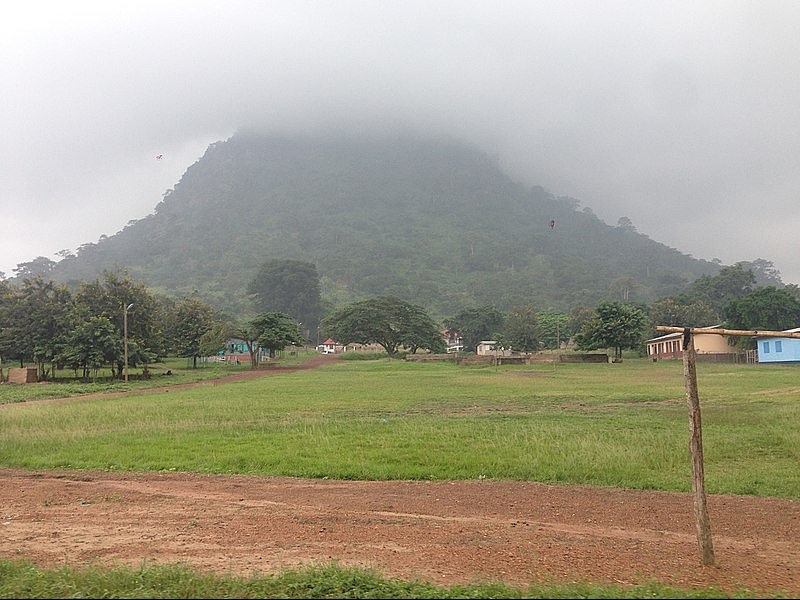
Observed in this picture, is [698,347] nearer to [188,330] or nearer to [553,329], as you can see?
[553,329]

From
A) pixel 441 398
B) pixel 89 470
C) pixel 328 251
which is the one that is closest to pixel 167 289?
pixel 328 251

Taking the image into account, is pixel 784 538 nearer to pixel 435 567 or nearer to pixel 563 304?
pixel 435 567

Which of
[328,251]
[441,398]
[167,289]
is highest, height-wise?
[328,251]

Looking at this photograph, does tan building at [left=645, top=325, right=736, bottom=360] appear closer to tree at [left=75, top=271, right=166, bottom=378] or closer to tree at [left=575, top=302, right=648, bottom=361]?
tree at [left=575, top=302, right=648, bottom=361]

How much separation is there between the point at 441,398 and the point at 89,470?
17.4 meters

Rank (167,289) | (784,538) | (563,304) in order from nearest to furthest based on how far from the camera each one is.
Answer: (784,538) → (563,304) → (167,289)

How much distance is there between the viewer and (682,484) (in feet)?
35.8

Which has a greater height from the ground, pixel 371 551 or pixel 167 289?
pixel 167 289

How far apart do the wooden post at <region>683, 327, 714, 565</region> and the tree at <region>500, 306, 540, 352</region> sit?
262ft

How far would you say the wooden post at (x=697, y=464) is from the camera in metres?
6.83

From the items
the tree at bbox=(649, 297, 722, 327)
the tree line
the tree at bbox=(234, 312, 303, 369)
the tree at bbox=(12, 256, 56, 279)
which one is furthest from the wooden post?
the tree at bbox=(12, 256, 56, 279)

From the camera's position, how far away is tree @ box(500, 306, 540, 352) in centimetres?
8644

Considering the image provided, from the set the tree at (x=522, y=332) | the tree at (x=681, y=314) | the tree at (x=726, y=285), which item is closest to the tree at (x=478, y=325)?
the tree at (x=522, y=332)

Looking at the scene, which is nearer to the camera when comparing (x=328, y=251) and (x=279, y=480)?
(x=279, y=480)
